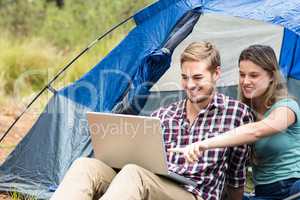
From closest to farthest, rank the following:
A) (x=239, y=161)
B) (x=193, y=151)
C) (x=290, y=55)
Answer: (x=193, y=151)
(x=239, y=161)
(x=290, y=55)

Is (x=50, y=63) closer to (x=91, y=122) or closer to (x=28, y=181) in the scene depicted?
(x=28, y=181)

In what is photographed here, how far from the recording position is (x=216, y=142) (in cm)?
303

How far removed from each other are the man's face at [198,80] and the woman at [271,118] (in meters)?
0.22

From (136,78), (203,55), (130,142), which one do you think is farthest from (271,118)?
(136,78)

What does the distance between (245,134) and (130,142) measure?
1.75 ft

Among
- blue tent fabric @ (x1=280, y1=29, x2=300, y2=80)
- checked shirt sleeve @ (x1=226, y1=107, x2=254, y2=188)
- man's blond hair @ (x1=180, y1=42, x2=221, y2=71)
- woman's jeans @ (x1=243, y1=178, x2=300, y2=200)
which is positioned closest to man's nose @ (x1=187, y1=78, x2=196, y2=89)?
man's blond hair @ (x1=180, y1=42, x2=221, y2=71)

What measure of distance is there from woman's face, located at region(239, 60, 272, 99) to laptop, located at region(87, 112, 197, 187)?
582 millimetres

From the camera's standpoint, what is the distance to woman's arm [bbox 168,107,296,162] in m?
3.00

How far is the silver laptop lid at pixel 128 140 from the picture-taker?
299 cm

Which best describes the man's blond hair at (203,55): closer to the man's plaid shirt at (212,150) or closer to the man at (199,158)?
the man at (199,158)

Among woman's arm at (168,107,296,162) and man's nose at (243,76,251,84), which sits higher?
man's nose at (243,76,251,84)

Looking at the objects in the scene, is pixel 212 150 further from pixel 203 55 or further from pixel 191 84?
pixel 203 55

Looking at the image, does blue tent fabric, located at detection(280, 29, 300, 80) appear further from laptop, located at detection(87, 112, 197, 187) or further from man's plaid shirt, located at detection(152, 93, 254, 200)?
laptop, located at detection(87, 112, 197, 187)

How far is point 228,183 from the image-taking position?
11.0 feet
